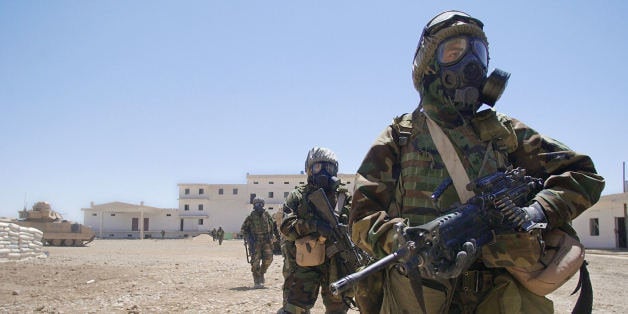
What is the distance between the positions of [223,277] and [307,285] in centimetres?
938

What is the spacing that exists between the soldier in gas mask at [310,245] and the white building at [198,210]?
71239 mm

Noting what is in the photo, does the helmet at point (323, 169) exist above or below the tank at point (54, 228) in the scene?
above

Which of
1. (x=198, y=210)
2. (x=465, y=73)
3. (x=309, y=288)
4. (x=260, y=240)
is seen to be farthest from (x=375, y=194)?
(x=198, y=210)

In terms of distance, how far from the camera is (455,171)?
8.48 feet

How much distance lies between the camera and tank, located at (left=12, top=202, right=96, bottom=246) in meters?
38.4

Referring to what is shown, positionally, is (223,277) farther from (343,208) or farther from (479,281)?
(479,281)

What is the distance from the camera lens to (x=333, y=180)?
21.4 feet

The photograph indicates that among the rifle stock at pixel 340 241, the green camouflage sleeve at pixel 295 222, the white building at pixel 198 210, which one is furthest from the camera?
the white building at pixel 198 210

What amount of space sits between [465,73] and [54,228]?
40800 mm

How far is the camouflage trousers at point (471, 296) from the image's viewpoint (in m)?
2.38

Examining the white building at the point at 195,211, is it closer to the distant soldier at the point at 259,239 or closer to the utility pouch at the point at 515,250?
the distant soldier at the point at 259,239

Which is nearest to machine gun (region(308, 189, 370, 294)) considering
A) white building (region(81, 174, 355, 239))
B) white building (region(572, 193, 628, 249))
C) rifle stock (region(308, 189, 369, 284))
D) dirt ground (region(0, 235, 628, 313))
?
rifle stock (region(308, 189, 369, 284))

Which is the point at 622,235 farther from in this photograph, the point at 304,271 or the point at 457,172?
the point at 457,172

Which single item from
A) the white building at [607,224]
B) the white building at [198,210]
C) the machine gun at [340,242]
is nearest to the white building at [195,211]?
the white building at [198,210]
